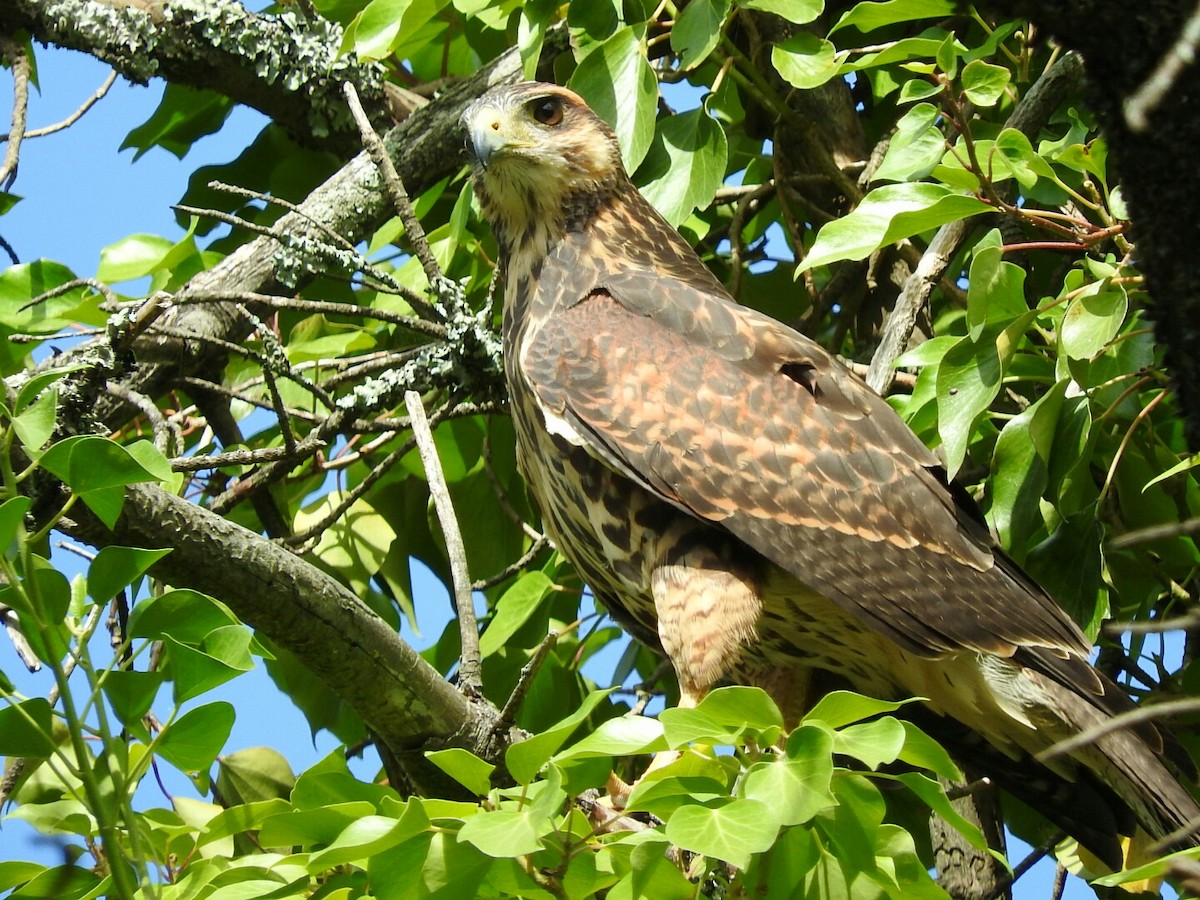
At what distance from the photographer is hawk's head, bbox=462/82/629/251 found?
137 inches

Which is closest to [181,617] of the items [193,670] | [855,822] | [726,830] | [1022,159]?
[193,670]

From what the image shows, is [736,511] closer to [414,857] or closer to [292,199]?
[414,857]

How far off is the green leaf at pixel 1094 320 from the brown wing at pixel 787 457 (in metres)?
0.63

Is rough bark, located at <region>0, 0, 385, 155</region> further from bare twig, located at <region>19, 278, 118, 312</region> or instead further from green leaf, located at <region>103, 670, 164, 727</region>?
green leaf, located at <region>103, 670, 164, 727</region>

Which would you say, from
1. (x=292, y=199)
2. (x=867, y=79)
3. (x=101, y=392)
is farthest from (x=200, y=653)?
(x=867, y=79)

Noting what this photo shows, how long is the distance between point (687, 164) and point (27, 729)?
2175 millimetres

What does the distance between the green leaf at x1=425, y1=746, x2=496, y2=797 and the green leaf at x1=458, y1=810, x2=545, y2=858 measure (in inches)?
5.3

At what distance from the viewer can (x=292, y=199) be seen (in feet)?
14.1

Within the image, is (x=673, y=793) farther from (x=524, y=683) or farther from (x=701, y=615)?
(x=701, y=615)

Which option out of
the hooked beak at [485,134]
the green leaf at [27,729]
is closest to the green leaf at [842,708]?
the green leaf at [27,729]

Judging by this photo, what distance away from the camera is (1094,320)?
8.36 ft

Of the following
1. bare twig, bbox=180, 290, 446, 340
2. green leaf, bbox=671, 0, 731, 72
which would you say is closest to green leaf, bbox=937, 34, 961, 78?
green leaf, bbox=671, 0, 731, 72

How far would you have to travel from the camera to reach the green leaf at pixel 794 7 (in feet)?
10.1

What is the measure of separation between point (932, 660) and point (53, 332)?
2.19 metres
